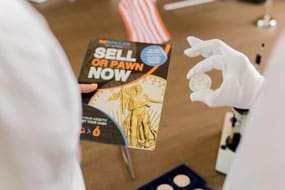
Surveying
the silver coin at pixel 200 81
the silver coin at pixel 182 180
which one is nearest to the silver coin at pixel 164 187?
the silver coin at pixel 182 180

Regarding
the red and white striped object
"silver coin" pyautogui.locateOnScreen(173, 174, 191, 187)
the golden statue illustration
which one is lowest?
"silver coin" pyautogui.locateOnScreen(173, 174, 191, 187)

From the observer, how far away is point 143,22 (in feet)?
3.36

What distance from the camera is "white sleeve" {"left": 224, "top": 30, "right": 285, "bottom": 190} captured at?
495mm

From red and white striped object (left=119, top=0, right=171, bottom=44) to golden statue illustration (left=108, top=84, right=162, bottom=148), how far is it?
125mm

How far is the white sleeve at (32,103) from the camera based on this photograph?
1.37 ft

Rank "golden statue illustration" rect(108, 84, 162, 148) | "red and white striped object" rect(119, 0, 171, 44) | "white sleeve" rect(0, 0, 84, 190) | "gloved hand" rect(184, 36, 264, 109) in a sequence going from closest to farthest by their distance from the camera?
"white sleeve" rect(0, 0, 84, 190), "gloved hand" rect(184, 36, 264, 109), "golden statue illustration" rect(108, 84, 162, 148), "red and white striped object" rect(119, 0, 171, 44)

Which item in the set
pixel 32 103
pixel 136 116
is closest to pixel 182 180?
pixel 136 116

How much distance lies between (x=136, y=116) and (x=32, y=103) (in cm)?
46

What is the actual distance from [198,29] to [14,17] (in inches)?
33.0

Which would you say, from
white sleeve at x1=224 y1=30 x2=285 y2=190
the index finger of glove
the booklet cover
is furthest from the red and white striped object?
white sleeve at x1=224 y1=30 x2=285 y2=190

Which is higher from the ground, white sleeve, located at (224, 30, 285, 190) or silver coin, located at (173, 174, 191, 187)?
white sleeve, located at (224, 30, 285, 190)

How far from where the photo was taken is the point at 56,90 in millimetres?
448

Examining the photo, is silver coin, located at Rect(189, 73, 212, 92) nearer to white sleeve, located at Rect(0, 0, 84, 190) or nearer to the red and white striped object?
the red and white striped object

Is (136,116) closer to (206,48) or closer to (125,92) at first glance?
(125,92)
